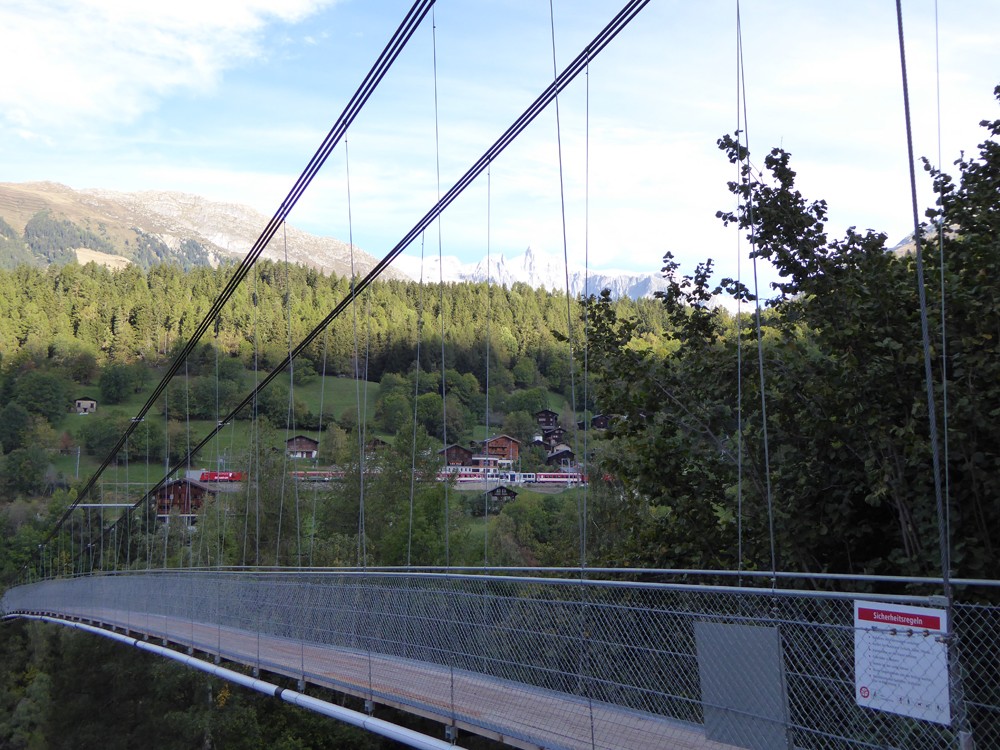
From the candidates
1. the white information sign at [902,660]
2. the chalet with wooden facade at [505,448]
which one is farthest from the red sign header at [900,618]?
the chalet with wooden facade at [505,448]

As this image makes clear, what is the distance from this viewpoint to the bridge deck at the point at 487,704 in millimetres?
4777

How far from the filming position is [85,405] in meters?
61.1

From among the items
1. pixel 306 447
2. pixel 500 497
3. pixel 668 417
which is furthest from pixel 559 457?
pixel 668 417

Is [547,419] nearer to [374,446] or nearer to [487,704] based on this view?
[374,446]

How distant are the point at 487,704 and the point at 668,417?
3.46 meters

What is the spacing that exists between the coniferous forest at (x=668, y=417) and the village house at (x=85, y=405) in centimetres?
1406

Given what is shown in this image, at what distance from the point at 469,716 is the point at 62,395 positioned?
6150 centimetres

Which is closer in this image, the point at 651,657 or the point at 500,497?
the point at 651,657

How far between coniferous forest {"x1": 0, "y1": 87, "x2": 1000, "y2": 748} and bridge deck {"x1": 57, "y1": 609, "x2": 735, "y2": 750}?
1.31 m

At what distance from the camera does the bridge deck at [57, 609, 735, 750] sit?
4.78 metres

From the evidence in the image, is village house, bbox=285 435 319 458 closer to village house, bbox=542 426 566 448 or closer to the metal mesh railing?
village house, bbox=542 426 566 448

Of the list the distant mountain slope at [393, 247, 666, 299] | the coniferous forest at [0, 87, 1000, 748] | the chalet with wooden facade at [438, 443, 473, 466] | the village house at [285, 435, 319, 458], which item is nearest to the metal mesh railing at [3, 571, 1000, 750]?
the coniferous forest at [0, 87, 1000, 748]

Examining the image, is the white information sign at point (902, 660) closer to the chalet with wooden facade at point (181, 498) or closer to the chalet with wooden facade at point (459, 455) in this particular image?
the chalet with wooden facade at point (459, 455)

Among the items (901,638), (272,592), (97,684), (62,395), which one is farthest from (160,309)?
(901,638)
